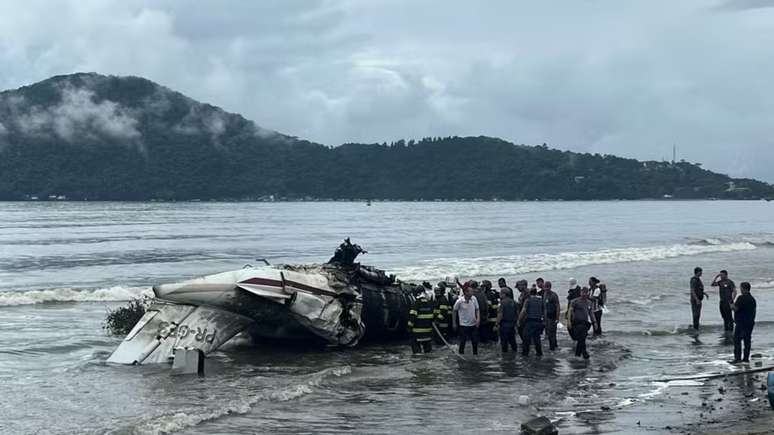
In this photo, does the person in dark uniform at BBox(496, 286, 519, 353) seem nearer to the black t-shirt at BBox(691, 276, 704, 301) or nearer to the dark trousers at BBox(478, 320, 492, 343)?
the dark trousers at BBox(478, 320, 492, 343)

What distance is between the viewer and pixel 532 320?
1841 cm

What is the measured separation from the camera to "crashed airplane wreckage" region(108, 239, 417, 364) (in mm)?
18266

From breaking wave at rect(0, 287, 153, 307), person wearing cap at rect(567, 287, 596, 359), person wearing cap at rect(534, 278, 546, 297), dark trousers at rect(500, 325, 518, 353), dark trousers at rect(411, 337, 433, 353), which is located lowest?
breaking wave at rect(0, 287, 153, 307)

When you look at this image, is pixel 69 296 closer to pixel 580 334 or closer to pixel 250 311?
pixel 250 311

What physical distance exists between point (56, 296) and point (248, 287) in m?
15.7

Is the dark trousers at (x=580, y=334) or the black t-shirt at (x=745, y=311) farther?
the dark trousers at (x=580, y=334)

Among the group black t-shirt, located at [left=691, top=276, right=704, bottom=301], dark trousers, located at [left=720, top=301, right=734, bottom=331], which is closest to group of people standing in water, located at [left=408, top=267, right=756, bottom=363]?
dark trousers, located at [left=720, top=301, right=734, bottom=331]

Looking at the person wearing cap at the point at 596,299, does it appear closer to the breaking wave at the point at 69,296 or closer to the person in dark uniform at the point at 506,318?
the person in dark uniform at the point at 506,318

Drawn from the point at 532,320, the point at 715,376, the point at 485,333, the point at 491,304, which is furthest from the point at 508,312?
the point at 715,376

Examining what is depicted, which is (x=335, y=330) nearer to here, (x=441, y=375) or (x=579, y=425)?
(x=441, y=375)

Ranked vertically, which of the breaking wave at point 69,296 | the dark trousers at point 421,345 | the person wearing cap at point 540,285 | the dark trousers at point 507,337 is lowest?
the breaking wave at point 69,296

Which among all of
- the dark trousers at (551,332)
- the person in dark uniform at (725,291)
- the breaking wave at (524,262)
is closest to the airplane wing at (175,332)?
the dark trousers at (551,332)

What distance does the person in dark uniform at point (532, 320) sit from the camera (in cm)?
1816

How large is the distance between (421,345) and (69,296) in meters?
16.9
